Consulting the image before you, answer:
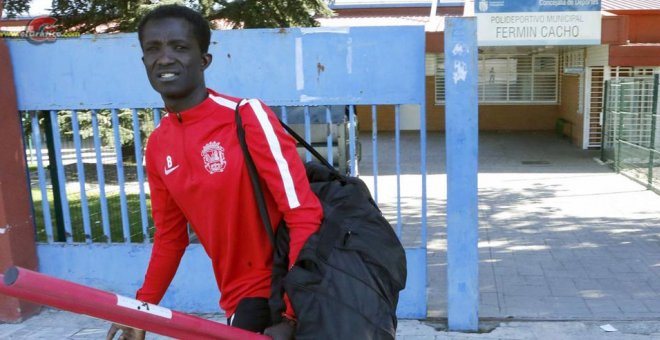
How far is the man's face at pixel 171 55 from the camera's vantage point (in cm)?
203

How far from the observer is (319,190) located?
82.2 inches

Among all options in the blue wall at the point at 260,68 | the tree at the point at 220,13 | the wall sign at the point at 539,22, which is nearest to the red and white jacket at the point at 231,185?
the blue wall at the point at 260,68

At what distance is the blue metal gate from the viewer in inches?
173

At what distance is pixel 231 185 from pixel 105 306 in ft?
1.99

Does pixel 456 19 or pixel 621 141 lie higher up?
pixel 456 19

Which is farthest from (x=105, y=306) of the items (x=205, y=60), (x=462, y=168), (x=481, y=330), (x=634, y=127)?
(x=634, y=127)

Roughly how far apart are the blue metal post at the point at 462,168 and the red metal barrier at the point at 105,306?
280 centimetres

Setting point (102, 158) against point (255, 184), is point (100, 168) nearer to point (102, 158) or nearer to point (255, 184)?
point (102, 158)

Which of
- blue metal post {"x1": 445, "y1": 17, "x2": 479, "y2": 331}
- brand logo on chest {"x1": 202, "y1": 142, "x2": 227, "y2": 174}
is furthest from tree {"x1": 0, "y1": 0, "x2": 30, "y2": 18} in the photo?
brand logo on chest {"x1": 202, "y1": 142, "x2": 227, "y2": 174}

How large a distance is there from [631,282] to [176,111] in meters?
4.80

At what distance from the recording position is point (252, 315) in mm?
2082

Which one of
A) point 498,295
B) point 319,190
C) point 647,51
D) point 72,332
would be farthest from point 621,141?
point 319,190

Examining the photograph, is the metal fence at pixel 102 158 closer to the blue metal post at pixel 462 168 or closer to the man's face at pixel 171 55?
the blue metal post at pixel 462 168

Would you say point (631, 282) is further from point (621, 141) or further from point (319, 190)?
point (621, 141)
